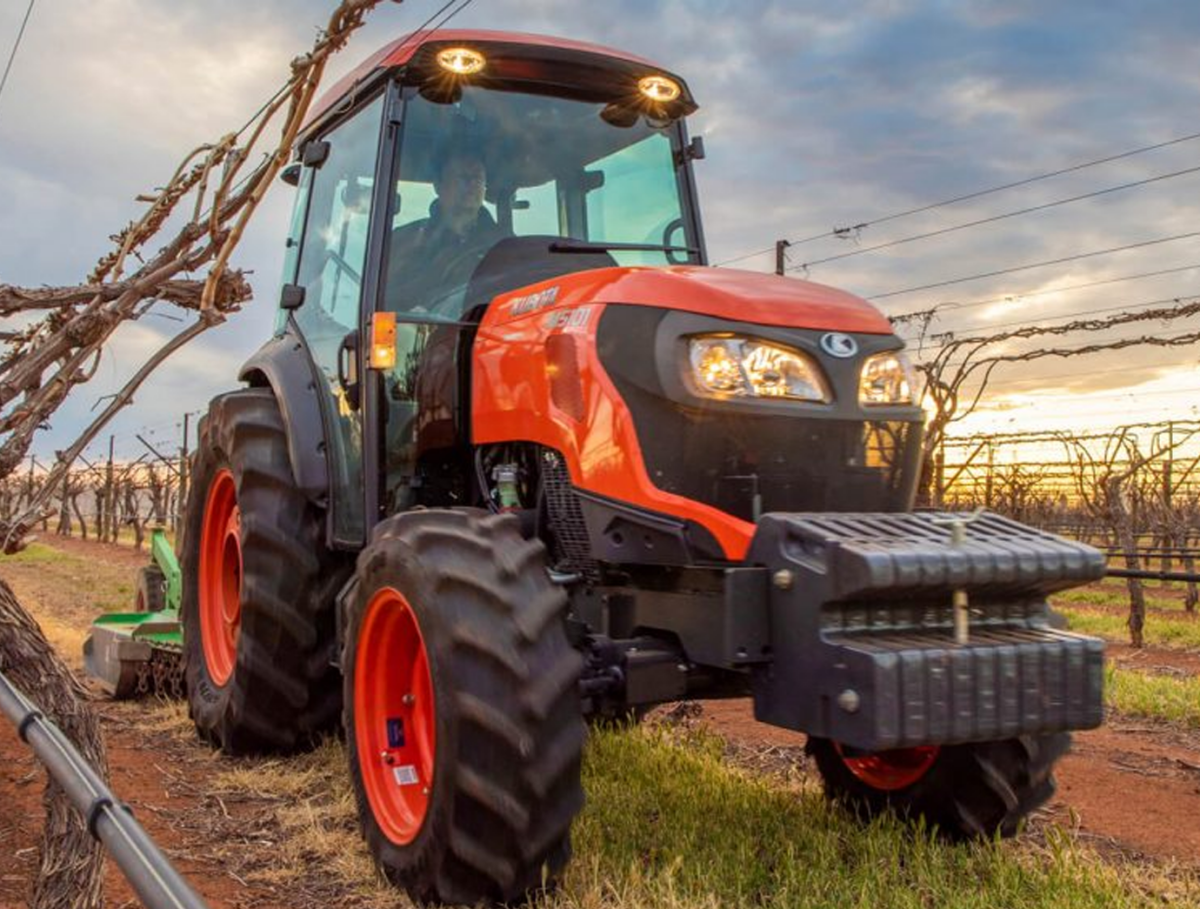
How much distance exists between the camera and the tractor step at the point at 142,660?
247 inches

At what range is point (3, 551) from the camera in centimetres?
474

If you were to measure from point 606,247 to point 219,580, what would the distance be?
2.52 metres

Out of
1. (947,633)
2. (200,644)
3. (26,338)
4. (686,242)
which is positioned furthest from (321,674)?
(947,633)

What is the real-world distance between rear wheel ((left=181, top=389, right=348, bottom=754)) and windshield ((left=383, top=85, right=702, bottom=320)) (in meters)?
0.97

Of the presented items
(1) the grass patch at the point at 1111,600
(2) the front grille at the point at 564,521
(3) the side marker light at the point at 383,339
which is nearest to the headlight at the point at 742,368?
(2) the front grille at the point at 564,521

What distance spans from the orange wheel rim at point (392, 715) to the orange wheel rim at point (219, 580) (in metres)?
1.91

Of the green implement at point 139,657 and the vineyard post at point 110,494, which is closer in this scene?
the green implement at point 139,657

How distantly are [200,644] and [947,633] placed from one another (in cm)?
370

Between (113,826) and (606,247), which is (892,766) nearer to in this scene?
(606,247)

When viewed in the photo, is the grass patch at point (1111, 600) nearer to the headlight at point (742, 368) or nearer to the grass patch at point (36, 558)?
the headlight at point (742, 368)

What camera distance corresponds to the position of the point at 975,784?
3641 millimetres

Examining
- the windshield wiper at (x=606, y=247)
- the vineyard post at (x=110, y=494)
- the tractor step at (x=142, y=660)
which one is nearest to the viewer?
the windshield wiper at (x=606, y=247)

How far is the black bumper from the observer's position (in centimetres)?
276

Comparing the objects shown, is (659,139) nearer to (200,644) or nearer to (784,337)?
(784,337)
